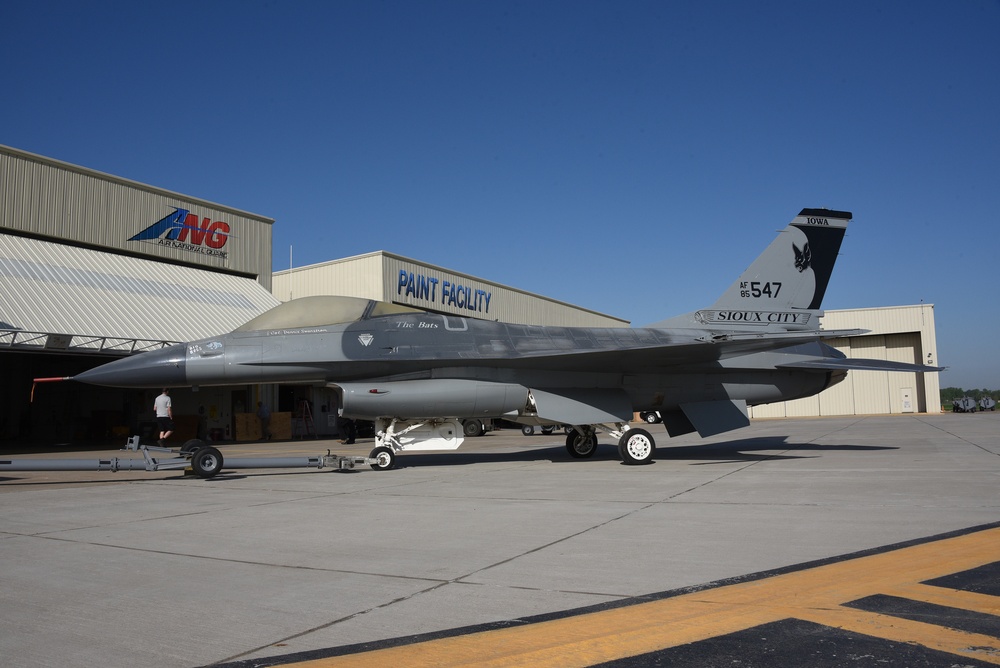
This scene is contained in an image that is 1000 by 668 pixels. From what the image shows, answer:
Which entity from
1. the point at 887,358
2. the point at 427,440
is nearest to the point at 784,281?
the point at 427,440

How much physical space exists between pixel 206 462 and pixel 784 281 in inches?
458

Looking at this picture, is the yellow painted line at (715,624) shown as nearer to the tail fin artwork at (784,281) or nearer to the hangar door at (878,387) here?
the tail fin artwork at (784,281)

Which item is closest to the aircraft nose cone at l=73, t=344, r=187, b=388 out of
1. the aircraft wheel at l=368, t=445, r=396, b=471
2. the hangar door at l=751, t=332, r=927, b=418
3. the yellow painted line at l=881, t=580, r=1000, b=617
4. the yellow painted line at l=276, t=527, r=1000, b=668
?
the aircraft wheel at l=368, t=445, r=396, b=471

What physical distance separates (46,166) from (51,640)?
75.3 ft

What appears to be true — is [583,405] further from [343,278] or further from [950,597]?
[343,278]

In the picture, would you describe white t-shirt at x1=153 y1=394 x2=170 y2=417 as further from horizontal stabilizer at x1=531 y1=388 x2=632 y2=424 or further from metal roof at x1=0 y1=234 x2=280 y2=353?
metal roof at x1=0 y1=234 x2=280 y2=353

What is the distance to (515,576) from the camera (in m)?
4.50

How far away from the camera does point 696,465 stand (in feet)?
39.5

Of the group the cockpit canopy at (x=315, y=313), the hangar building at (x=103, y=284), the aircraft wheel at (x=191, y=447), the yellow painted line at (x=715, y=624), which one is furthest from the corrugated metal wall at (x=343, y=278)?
the yellow painted line at (x=715, y=624)

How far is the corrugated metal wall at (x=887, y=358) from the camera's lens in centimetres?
4562

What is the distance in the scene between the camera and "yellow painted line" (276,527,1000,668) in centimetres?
302

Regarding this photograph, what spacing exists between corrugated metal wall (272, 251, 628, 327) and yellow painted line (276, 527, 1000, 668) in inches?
1052

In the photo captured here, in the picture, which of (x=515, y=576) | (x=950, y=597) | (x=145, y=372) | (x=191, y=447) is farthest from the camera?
(x=191, y=447)

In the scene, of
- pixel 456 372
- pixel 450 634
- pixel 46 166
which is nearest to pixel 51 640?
pixel 450 634
